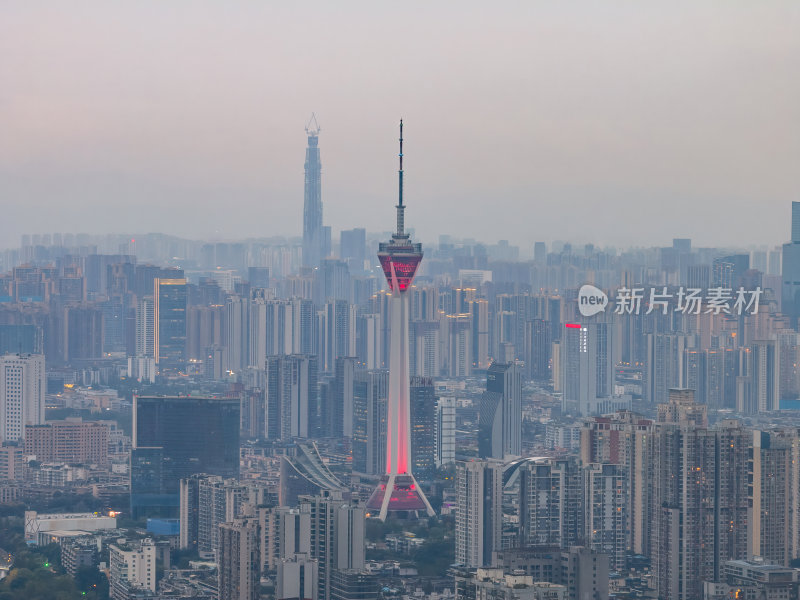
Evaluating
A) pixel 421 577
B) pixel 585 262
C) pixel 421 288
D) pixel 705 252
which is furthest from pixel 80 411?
pixel 421 577

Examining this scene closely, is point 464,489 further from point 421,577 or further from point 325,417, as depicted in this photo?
point 325,417

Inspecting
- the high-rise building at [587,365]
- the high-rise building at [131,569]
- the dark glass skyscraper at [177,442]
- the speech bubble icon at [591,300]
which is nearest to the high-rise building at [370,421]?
the dark glass skyscraper at [177,442]

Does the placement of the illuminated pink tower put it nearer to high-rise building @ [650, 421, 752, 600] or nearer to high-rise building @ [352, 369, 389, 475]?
high-rise building @ [352, 369, 389, 475]

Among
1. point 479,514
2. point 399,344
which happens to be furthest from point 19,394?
point 479,514

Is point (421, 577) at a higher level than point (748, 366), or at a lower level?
lower

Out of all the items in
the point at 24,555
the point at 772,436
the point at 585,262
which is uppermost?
the point at 585,262

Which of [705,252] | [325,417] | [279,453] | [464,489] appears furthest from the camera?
[325,417]
